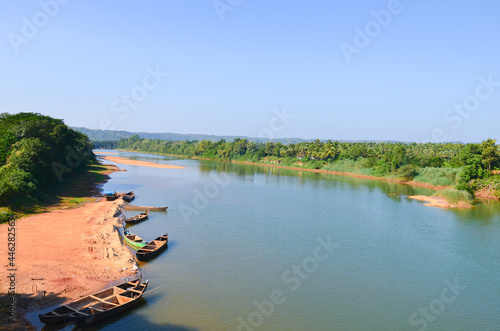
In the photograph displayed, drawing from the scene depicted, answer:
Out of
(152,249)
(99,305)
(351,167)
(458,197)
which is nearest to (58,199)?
(152,249)

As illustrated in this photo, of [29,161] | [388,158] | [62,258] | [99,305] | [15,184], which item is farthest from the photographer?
[388,158]

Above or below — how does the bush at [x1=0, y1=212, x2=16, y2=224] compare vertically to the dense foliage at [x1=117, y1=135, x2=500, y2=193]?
below

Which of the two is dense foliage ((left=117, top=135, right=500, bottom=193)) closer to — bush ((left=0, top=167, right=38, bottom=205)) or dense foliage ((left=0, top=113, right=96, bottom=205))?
bush ((left=0, top=167, right=38, bottom=205))

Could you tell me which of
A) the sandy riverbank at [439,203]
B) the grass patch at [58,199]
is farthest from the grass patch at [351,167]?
the grass patch at [58,199]

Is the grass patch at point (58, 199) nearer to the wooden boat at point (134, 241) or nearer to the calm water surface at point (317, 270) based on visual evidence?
the calm water surface at point (317, 270)

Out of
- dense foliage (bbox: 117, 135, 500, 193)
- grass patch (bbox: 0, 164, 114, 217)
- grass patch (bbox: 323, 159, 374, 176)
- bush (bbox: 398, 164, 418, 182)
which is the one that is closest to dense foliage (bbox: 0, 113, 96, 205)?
grass patch (bbox: 0, 164, 114, 217)

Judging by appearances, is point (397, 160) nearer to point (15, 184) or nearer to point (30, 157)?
point (30, 157)

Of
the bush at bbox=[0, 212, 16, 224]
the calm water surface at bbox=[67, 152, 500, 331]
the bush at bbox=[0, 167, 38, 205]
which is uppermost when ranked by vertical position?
the bush at bbox=[0, 167, 38, 205]
